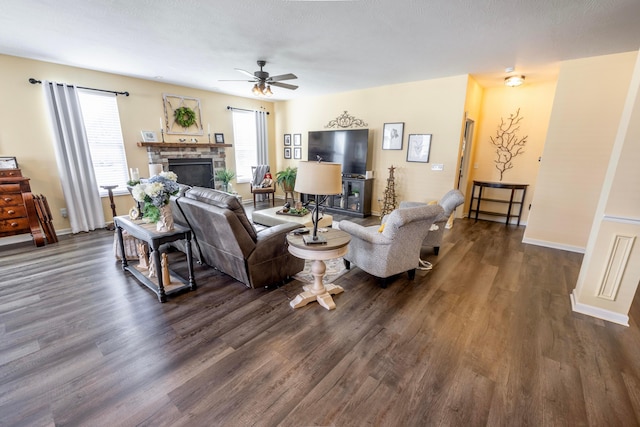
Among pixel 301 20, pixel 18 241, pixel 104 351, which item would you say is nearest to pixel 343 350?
pixel 104 351

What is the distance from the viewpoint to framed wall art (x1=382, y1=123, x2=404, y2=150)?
5.39 m

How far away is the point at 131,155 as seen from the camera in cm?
500

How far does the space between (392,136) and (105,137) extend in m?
5.41

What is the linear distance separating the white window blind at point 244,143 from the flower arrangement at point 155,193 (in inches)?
168

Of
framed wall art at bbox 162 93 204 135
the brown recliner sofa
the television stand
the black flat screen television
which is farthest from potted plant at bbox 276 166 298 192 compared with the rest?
the brown recliner sofa

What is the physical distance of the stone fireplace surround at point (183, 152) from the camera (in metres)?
5.21

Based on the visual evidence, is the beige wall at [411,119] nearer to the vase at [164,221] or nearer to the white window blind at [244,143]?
the white window blind at [244,143]

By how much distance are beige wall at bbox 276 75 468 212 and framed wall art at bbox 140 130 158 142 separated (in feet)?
11.6

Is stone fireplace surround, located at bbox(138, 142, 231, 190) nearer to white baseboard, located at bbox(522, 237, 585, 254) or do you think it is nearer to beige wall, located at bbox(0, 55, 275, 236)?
beige wall, located at bbox(0, 55, 275, 236)

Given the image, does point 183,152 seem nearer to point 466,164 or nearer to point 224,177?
point 224,177

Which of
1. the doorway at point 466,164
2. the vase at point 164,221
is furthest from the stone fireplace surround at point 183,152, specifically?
the doorway at point 466,164

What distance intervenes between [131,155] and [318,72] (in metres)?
3.82


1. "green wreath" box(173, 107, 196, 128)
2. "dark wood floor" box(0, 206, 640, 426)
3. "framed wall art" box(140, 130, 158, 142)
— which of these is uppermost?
"green wreath" box(173, 107, 196, 128)

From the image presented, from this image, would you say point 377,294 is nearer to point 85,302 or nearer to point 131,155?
point 85,302
